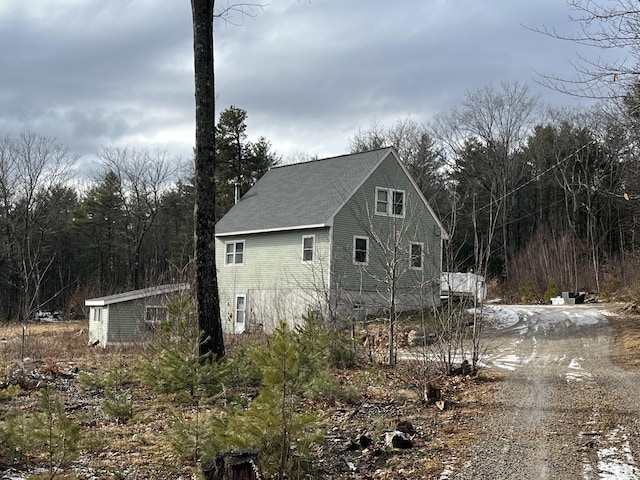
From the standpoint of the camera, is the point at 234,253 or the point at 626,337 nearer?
the point at 626,337

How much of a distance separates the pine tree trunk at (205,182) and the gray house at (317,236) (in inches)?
422

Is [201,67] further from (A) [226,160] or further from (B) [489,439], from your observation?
(A) [226,160]

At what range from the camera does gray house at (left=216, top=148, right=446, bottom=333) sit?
2227 centimetres

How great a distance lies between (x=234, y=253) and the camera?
26391mm

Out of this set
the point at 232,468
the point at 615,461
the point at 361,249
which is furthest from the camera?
the point at 361,249

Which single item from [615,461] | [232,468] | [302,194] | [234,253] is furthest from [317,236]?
[232,468]

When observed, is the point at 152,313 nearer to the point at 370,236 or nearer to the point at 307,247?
the point at 307,247

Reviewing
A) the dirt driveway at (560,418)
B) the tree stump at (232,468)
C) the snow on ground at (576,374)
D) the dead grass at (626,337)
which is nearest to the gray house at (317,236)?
the dead grass at (626,337)

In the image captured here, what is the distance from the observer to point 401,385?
9555mm

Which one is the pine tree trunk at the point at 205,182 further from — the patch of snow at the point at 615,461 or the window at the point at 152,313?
the window at the point at 152,313

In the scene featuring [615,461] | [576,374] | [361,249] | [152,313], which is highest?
[361,249]

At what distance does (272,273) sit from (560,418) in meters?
17.8

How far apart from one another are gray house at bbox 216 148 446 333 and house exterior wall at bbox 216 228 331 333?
39 millimetres

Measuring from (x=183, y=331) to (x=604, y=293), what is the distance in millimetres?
21712
